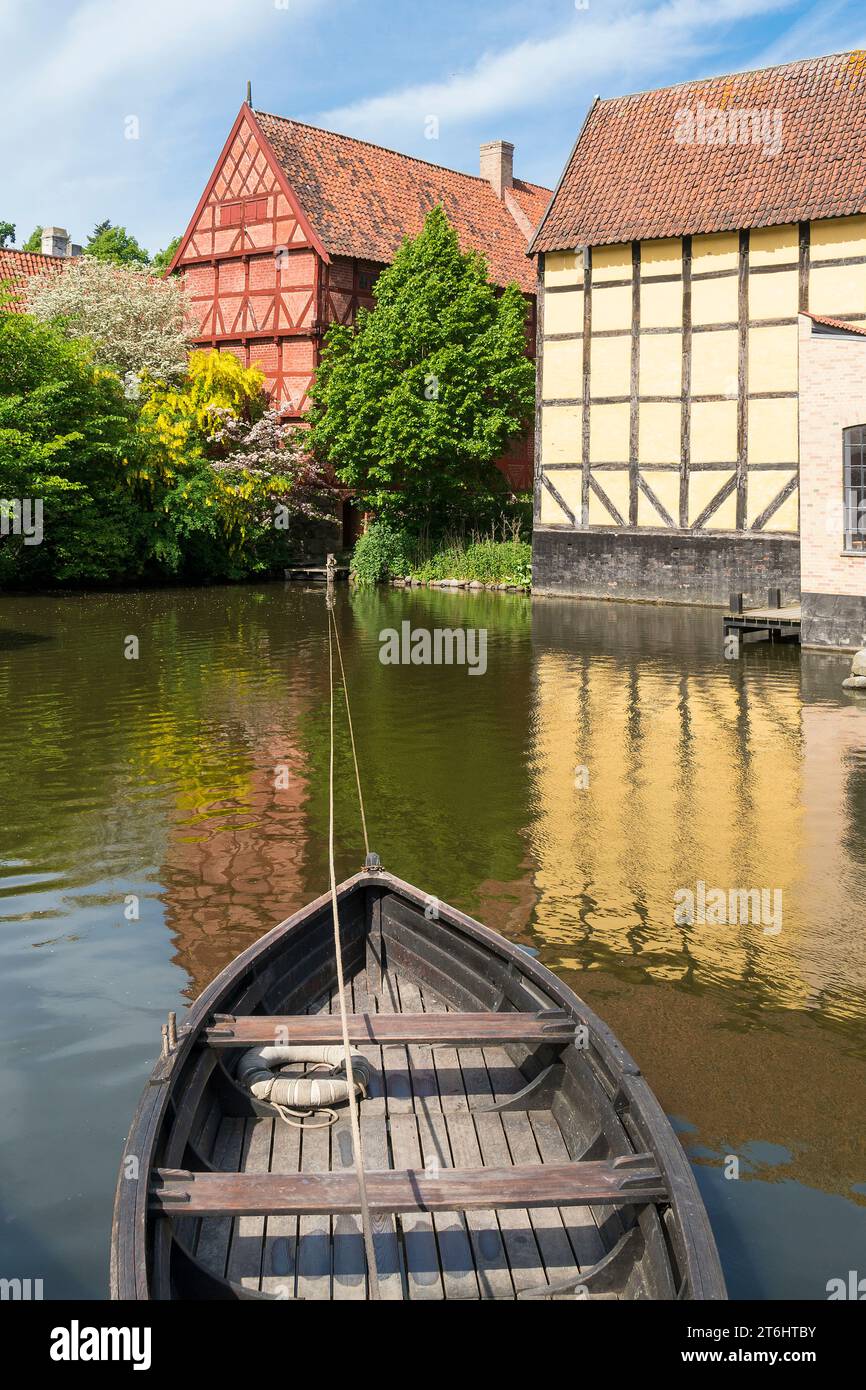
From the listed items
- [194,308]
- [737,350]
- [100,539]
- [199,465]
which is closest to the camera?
[737,350]

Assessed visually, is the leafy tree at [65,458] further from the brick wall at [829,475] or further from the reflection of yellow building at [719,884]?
the brick wall at [829,475]

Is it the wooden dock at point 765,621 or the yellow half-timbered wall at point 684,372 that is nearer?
the wooden dock at point 765,621

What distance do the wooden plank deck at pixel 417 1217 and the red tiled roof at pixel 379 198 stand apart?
35713mm

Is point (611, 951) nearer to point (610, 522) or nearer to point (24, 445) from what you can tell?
point (610, 522)

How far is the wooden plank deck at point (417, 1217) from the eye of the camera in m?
4.63

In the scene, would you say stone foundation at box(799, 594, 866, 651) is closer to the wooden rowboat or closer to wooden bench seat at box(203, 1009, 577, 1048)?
the wooden rowboat

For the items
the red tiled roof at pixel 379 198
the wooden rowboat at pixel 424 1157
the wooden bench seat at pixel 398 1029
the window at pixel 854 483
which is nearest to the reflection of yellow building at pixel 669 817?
the wooden rowboat at pixel 424 1157

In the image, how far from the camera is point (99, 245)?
61.4 m

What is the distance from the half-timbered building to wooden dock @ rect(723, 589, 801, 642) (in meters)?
4.28

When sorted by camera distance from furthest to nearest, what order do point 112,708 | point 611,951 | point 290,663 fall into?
point 290,663, point 112,708, point 611,951
